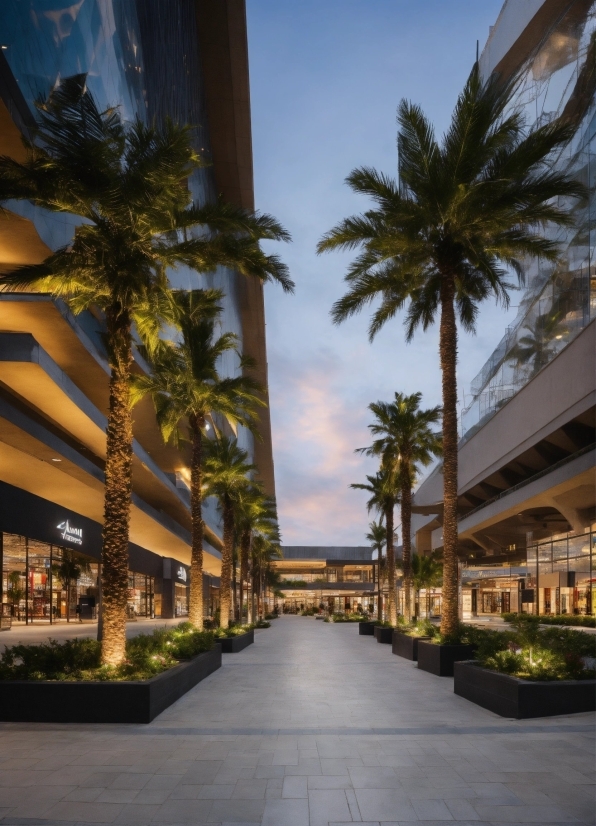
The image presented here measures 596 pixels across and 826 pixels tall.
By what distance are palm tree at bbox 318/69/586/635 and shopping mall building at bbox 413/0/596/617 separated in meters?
12.2

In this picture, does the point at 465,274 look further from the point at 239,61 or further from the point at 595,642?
the point at 239,61

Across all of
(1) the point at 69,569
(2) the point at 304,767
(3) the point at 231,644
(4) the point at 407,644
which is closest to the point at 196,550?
(3) the point at 231,644

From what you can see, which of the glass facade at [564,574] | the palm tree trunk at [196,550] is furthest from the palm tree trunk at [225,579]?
the glass facade at [564,574]

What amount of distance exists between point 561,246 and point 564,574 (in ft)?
60.0

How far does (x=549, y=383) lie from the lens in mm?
38031

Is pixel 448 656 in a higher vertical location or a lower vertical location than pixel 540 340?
lower

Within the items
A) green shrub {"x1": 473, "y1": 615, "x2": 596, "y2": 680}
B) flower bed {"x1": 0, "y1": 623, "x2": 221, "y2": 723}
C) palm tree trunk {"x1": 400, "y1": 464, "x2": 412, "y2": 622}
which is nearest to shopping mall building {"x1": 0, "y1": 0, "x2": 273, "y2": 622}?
flower bed {"x1": 0, "y1": 623, "x2": 221, "y2": 723}

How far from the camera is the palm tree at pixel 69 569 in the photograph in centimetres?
4084

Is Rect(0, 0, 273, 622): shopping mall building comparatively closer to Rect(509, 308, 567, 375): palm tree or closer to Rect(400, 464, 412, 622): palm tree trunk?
Rect(400, 464, 412, 622): palm tree trunk

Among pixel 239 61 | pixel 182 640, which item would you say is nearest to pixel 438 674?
pixel 182 640

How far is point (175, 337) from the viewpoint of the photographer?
38.5 meters

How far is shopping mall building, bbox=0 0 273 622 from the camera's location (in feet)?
66.4

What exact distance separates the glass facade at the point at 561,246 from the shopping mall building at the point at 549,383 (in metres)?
0.09

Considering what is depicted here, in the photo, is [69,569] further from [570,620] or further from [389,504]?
[570,620]
